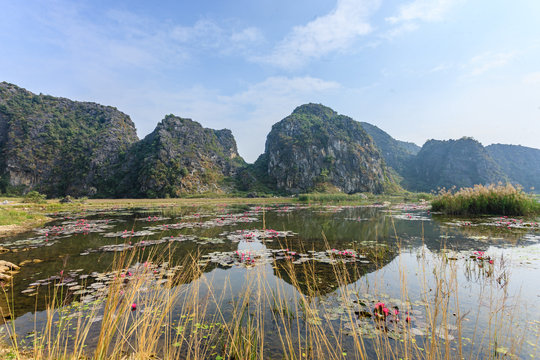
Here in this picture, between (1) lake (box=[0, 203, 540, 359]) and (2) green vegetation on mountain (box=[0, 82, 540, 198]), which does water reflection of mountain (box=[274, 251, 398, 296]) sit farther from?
(2) green vegetation on mountain (box=[0, 82, 540, 198])

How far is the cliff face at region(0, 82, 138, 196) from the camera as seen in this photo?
90.1 m

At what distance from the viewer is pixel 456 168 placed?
168 metres

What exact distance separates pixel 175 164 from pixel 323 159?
252 ft

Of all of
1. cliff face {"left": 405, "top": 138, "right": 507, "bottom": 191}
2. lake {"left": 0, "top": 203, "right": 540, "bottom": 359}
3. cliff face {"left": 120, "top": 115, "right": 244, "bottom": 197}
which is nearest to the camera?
lake {"left": 0, "top": 203, "right": 540, "bottom": 359}

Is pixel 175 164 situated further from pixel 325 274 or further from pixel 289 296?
pixel 289 296

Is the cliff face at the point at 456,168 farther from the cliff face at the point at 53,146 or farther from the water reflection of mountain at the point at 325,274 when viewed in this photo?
the cliff face at the point at 53,146

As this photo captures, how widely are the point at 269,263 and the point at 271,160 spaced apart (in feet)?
408

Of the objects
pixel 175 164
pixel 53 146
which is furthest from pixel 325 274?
pixel 53 146

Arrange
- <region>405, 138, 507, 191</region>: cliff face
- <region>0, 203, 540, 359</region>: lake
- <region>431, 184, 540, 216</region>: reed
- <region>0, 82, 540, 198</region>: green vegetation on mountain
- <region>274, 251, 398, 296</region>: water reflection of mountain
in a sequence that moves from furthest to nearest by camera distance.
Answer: <region>405, 138, 507, 191</region>: cliff face < <region>0, 82, 540, 198</region>: green vegetation on mountain < <region>431, 184, 540, 216</region>: reed < <region>274, 251, 398, 296</region>: water reflection of mountain < <region>0, 203, 540, 359</region>: lake

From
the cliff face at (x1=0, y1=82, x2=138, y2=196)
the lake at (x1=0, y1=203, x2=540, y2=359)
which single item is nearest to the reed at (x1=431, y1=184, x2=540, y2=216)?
the lake at (x1=0, y1=203, x2=540, y2=359)

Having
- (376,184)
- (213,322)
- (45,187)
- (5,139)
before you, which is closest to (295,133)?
(376,184)

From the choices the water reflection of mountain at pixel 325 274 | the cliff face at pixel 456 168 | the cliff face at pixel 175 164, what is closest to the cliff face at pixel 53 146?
the cliff face at pixel 175 164

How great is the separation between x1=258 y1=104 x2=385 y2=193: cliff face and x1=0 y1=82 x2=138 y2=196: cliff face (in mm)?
81016

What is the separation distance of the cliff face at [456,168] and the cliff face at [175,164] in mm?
144305
